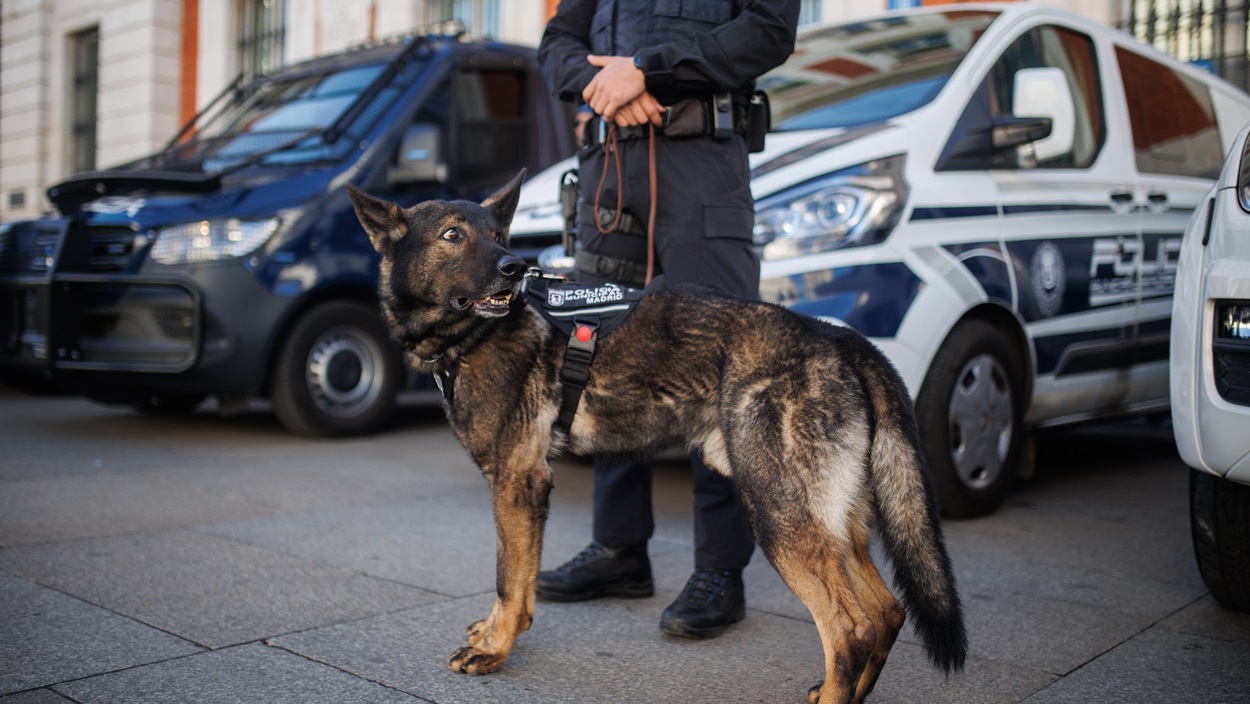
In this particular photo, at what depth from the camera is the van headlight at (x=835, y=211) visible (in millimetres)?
3930

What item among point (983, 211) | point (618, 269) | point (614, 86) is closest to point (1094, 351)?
point (983, 211)

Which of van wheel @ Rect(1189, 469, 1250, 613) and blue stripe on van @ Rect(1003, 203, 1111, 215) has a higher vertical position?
blue stripe on van @ Rect(1003, 203, 1111, 215)

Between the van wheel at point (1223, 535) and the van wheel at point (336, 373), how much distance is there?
4340 mm

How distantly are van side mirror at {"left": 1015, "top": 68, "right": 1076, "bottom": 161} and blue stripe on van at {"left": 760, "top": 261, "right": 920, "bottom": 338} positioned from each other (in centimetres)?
90

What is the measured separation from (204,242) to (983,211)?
390 cm

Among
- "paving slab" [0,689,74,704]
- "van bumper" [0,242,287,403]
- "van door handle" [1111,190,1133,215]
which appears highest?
"van door handle" [1111,190,1133,215]

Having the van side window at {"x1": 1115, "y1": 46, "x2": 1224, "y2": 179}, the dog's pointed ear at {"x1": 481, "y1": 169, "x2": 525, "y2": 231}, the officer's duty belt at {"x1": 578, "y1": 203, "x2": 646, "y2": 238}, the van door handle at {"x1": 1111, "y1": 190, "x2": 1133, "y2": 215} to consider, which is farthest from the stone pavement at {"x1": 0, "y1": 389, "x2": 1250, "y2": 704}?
the van side window at {"x1": 1115, "y1": 46, "x2": 1224, "y2": 179}

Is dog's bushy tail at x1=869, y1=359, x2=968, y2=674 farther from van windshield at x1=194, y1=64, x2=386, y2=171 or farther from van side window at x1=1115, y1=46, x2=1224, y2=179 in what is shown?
van windshield at x1=194, y1=64, x2=386, y2=171

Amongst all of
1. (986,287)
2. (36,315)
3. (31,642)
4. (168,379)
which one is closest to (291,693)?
(31,642)

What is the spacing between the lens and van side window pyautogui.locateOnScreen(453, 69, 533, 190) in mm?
6457

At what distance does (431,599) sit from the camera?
3.20 metres

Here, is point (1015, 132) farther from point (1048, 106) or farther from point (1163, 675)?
point (1163, 675)

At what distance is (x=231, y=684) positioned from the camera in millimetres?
2436

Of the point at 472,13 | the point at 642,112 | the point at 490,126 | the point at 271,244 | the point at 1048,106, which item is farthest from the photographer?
the point at 472,13
